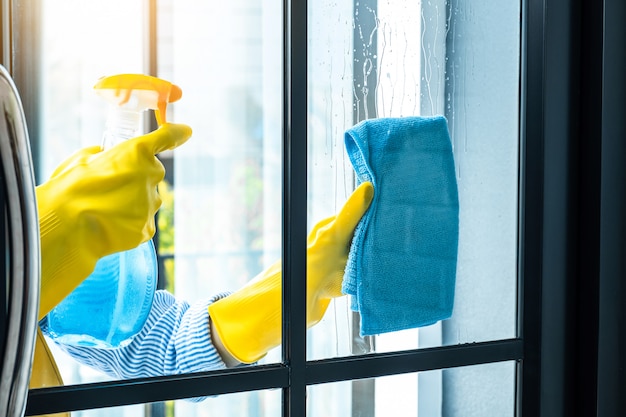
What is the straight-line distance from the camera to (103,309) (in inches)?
28.5

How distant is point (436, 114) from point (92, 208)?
50 cm

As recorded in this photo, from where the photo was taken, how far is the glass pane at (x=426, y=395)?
87 centimetres

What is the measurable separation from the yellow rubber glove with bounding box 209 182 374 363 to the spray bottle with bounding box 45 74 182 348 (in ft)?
0.33

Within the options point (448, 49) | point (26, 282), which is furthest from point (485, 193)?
point (26, 282)

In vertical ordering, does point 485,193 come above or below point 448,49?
below

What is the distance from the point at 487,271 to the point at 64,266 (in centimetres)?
61

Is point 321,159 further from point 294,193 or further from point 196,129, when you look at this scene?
point 196,129

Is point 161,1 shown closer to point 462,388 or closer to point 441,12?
point 441,12

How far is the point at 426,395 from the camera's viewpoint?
0.94m

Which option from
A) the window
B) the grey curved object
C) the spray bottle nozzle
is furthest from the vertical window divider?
the grey curved object

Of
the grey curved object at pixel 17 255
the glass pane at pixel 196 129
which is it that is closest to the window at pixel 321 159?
the glass pane at pixel 196 129

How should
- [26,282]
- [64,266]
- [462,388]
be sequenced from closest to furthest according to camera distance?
[26,282], [64,266], [462,388]

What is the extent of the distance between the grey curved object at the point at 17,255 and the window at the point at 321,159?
0.27m

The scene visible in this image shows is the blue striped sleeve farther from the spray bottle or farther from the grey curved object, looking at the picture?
the grey curved object
